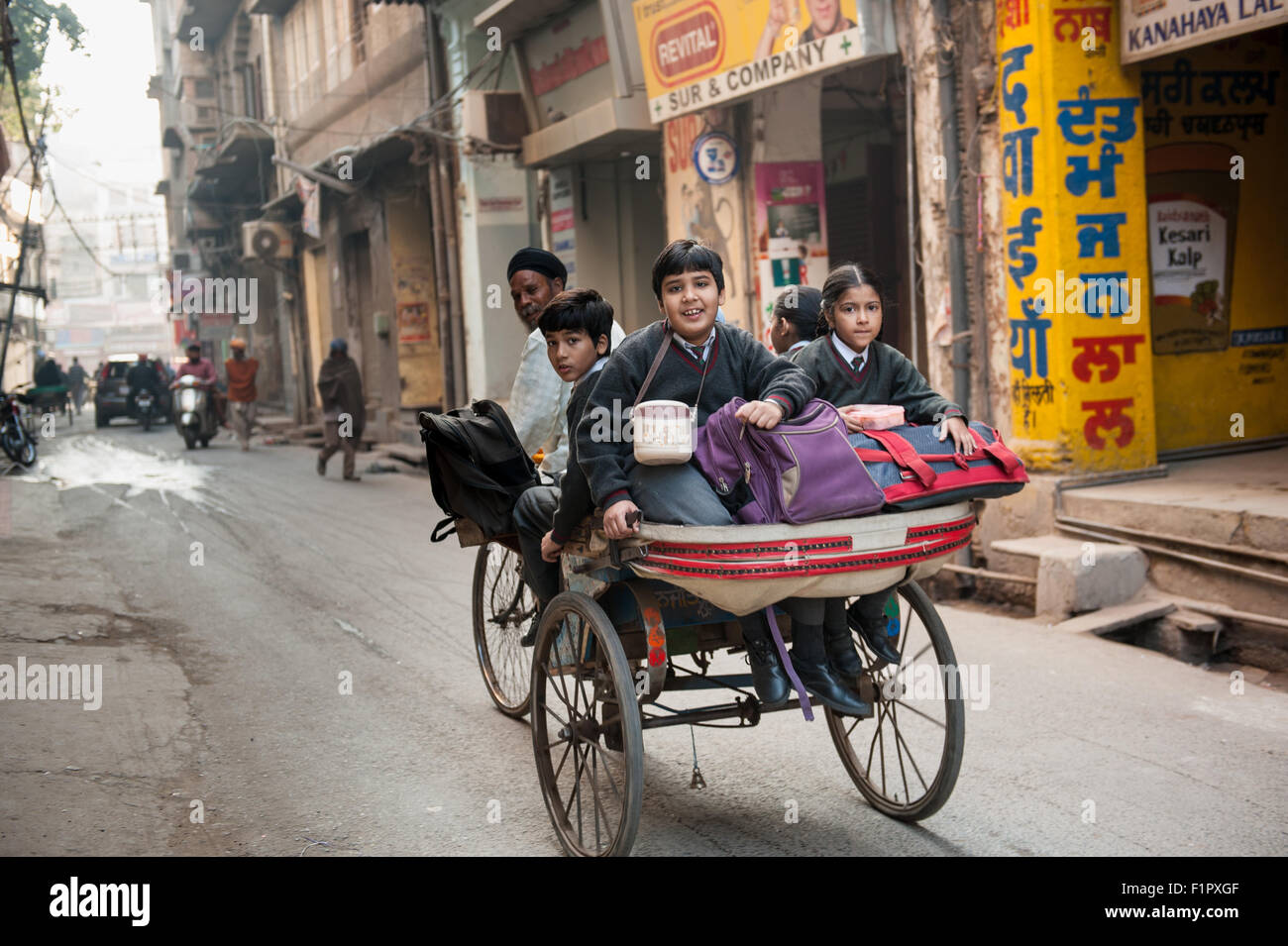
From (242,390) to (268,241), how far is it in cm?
706

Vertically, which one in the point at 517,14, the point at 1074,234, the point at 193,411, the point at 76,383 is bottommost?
the point at 193,411

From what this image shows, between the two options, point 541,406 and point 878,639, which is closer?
point 878,639

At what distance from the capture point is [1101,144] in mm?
7613

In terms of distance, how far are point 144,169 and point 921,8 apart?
11629 centimetres

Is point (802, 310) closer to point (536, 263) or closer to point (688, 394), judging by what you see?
point (536, 263)

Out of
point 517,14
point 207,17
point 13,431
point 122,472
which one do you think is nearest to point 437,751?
point 517,14

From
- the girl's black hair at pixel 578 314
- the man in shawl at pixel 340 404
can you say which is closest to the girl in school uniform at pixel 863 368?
the girl's black hair at pixel 578 314

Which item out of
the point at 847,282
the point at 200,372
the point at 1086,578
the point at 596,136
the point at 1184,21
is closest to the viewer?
the point at 847,282

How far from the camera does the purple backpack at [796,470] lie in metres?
3.23

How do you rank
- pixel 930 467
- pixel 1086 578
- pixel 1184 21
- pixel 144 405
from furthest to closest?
pixel 144 405 < pixel 1184 21 < pixel 1086 578 < pixel 930 467

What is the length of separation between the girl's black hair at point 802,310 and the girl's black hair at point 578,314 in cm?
121

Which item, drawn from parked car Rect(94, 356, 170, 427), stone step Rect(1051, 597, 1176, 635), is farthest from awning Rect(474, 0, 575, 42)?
parked car Rect(94, 356, 170, 427)

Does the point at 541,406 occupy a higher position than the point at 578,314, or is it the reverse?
the point at 578,314

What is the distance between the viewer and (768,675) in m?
3.58
